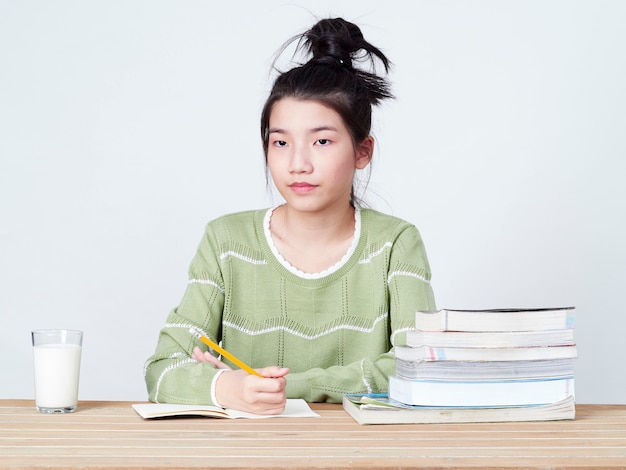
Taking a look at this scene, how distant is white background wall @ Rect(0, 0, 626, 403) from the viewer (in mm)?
3205

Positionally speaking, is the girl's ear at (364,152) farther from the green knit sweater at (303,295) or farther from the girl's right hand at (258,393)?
the girl's right hand at (258,393)

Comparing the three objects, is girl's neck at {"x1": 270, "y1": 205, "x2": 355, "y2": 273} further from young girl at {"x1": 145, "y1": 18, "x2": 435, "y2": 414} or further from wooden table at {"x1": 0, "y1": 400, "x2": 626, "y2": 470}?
wooden table at {"x1": 0, "y1": 400, "x2": 626, "y2": 470}

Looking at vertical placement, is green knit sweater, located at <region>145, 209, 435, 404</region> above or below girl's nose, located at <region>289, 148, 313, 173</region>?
below

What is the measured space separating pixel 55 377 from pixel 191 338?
1.35 ft

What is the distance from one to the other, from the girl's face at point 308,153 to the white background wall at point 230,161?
1.25 metres

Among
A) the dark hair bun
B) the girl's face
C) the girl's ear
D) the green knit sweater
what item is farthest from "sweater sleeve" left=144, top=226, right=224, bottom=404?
the dark hair bun

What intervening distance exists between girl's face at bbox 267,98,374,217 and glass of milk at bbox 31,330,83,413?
2.03 feet

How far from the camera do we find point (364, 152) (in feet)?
6.88

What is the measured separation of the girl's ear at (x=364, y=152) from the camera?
6.79 ft

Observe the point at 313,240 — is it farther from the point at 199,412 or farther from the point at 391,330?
the point at 199,412

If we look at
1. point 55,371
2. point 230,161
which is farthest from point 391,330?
point 230,161

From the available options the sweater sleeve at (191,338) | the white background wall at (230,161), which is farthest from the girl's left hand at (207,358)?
the white background wall at (230,161)

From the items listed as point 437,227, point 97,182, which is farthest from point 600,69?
point 97,182

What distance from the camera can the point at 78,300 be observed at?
3238mm
